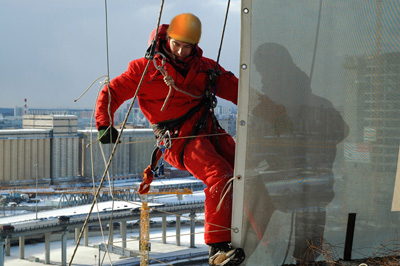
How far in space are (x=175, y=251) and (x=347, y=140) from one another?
4875 centimetres

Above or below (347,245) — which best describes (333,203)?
above

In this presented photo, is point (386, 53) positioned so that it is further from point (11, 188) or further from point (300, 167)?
point (11, 188)

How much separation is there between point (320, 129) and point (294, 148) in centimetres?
22

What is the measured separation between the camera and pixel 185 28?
4.87 meters

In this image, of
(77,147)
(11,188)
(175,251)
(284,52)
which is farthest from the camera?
(77,147)

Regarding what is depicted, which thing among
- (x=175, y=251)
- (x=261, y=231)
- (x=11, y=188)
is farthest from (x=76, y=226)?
(x=261, y=231)

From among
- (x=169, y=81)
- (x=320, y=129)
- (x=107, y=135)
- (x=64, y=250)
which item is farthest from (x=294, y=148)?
(x=64, y=250)

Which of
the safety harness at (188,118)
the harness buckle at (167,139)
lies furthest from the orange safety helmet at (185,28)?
the harness buckle at (167,139)

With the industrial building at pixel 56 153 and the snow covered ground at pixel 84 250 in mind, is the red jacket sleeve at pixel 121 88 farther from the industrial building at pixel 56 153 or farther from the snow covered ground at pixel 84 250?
the industrial building at pixel 56 153

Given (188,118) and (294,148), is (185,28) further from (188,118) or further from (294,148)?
(294,148)

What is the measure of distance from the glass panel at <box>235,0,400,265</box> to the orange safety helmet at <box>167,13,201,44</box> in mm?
1207

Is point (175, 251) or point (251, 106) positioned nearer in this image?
point (251, 106)

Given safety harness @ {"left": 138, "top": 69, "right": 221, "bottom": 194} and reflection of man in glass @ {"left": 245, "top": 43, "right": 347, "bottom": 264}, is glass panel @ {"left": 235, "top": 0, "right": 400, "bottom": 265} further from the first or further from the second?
safety harness @ {"left": 138, "top": 69, "right": 221, "bottom": 194}

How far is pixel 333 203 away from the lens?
396 centimetres
